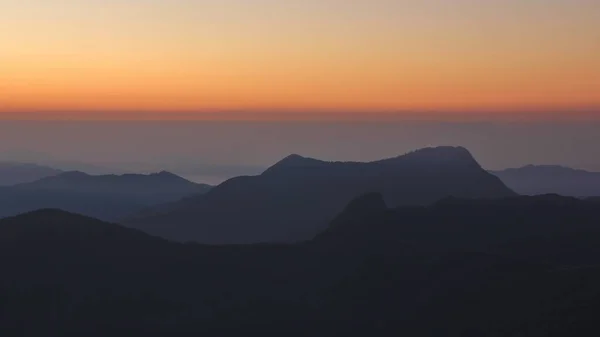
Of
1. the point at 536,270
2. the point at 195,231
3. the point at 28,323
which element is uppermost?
the point at 536,270

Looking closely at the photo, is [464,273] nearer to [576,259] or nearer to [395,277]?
[395,277]

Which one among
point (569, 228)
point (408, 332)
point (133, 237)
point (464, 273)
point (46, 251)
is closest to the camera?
point (408, 332)

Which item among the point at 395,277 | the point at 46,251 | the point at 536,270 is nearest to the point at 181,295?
the point at 46,251

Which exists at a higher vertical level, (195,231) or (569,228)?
(569,228)

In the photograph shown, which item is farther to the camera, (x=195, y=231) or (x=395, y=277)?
(x=195, y=231)

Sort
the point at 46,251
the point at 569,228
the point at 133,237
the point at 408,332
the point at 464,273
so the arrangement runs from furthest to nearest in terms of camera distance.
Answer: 1. the point at 569,228
2. the point at 133,237
3. the point at 46,251
4. the point at 464,273
5. the point at 408,332

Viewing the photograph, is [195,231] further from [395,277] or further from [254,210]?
[395,277]

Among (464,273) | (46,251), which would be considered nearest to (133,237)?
(46,251)
